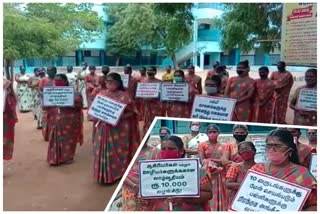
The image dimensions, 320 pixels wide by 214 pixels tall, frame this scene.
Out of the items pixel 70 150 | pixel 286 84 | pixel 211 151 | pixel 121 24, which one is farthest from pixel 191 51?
pixel 211 151

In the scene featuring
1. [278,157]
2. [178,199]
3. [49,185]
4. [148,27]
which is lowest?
[49,185]

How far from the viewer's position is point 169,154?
8.78 ft

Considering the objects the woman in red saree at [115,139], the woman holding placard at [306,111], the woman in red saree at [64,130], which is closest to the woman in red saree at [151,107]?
the woman in red saree at [64,130]

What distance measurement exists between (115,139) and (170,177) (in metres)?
2.71

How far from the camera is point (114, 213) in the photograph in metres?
2.63

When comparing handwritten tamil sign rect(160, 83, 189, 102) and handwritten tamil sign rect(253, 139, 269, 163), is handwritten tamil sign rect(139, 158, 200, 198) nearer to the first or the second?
handwritten tamil sign rect(253, 139, 269, 163)

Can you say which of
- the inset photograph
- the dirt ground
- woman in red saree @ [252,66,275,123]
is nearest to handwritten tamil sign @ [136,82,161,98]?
the dirt ground

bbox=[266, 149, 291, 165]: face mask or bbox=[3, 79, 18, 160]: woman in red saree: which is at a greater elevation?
bbox=[266, 149, 291, 165]: face mask

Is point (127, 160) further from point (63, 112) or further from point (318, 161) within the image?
point (318, 161)

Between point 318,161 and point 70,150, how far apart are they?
4543 millimetres

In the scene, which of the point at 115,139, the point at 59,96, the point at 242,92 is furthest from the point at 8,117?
the point at 242,92

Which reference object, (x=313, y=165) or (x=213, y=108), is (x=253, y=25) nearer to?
(x=213, y=108)

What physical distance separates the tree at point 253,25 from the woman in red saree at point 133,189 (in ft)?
26.1

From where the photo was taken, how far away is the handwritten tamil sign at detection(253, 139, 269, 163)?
2593mm
